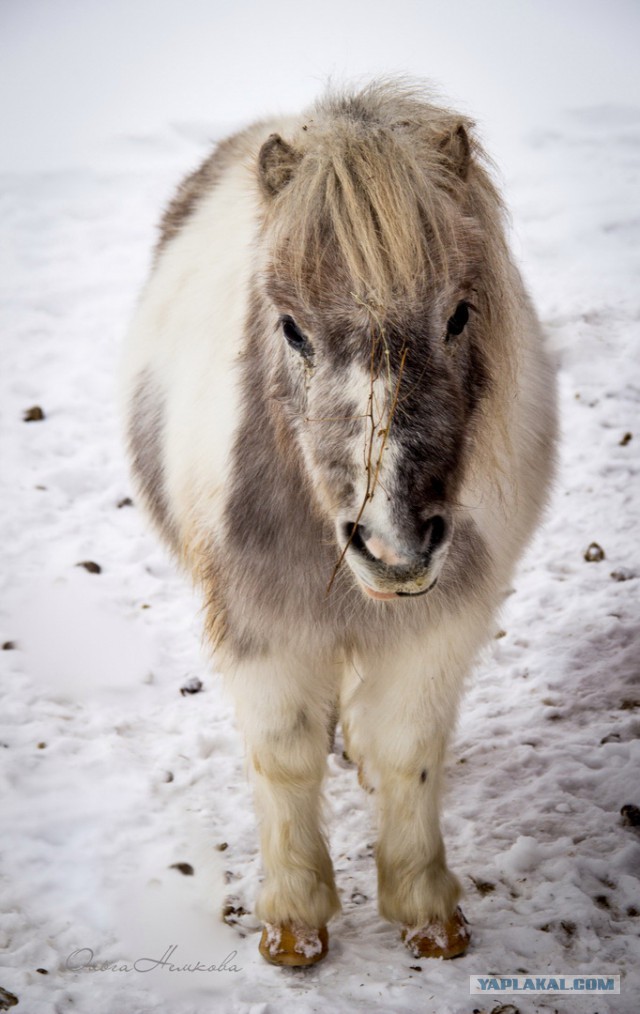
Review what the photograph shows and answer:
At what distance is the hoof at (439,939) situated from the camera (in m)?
2.32

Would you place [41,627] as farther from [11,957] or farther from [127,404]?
[11,957]

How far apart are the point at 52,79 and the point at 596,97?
519cm

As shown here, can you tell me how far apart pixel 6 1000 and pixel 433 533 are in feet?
5.11

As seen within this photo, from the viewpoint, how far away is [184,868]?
2662mm

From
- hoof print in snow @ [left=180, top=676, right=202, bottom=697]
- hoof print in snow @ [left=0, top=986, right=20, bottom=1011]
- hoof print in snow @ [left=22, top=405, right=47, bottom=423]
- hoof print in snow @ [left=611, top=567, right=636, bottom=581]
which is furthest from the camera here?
hoof print in snow @ [left=22, top=405, right=47, bottom=423]

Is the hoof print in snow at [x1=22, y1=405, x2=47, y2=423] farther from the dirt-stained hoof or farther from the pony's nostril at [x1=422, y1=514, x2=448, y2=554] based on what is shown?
the pony's nostril at [x1=422, y1=514, x2=448, y2=554]

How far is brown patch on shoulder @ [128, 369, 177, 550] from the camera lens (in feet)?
8.98

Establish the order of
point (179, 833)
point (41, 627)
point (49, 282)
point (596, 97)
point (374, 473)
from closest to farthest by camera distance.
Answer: point (374, 473) → point (179, 833) → point (41, 627) → point (49, 282) → point (596, 97)

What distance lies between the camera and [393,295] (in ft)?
5.49

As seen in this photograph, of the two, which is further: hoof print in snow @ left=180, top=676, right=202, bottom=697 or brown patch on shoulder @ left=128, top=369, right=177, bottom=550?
hoof print in snow @ left=180, top=676, right=202, bottom=697

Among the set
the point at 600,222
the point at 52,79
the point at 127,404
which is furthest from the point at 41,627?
the point at 52,79

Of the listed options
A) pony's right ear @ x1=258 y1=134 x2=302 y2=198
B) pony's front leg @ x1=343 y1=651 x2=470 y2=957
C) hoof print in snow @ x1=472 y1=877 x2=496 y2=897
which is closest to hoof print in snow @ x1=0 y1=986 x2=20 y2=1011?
pony's front leg @ x1=343 y1=651 x2=470 y2=957

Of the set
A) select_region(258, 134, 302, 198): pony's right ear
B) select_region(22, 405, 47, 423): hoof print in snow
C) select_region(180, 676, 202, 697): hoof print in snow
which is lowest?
select_region(180, 676, 202, 697): hoof print in snow

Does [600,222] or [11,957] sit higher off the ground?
[600,222]
